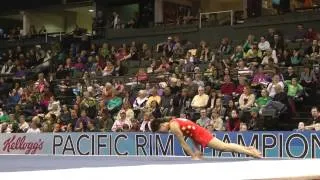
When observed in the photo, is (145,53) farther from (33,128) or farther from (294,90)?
(294,90)

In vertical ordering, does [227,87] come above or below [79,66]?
below

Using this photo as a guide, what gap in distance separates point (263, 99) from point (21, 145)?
29.1 feet

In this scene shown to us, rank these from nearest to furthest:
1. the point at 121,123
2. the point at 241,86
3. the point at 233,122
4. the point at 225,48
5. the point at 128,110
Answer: the point at 233,122 → the point at 241,86 → the point at 121,123 → the point at 128,110 → the point at 225,48

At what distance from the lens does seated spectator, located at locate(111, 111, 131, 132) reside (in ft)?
64.8

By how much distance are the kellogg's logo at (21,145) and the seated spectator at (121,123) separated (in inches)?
109

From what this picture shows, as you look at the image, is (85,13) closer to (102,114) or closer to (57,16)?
(57,16)

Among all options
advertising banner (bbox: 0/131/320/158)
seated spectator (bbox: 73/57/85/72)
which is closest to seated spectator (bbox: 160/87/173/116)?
advertising banner (bbox: 0/131/320/158)

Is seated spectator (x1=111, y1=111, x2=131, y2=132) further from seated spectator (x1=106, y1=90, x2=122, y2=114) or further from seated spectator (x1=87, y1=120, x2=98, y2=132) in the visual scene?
seated spectator (x1=106, y1=90, x2=122, y2=114)

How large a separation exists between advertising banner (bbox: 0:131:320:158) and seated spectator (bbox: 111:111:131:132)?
77cm

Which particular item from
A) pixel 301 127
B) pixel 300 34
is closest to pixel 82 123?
pixel 301 127

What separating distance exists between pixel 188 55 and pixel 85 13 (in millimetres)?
19646

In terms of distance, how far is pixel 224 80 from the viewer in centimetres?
2006

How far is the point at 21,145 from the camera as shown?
2150cm

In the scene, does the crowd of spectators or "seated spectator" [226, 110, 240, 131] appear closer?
"seated spectator" [226, 110, 240, 131]
